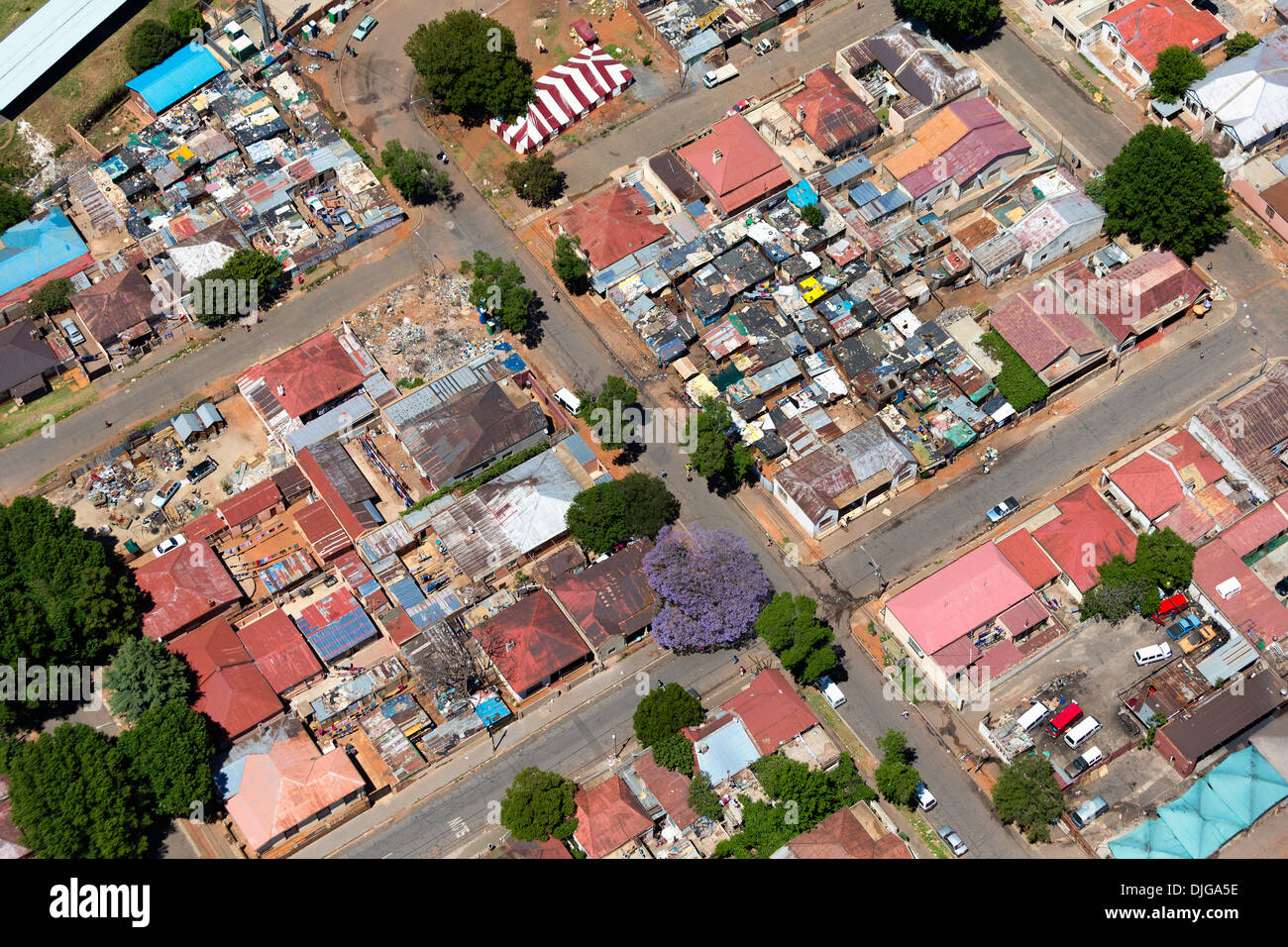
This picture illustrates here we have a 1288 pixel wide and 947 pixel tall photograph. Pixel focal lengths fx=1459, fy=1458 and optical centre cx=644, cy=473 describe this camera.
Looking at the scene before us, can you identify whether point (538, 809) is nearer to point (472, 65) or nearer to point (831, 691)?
point (831, 691)

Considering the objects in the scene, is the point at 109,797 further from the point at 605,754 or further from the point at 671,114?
the point at 671,114

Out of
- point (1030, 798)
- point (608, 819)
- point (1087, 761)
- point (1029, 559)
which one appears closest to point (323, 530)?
point (608, 819)

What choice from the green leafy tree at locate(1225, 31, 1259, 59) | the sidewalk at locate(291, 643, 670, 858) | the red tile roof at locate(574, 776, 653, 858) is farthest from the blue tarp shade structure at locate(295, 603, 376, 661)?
the green leafy tree at locate(1225, 31, 1259, 59)

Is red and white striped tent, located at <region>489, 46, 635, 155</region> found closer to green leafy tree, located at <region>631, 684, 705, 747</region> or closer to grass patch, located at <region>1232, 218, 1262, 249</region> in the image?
grass patch, located at <region>1232, 218, 1262, 249</region>

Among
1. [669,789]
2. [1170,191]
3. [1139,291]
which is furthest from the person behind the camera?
[1170,191]

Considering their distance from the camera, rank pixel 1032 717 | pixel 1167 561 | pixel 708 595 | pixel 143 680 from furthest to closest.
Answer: pixel 1167 561
pixel 708 595
pixel 143 680
pixel 1032 717
